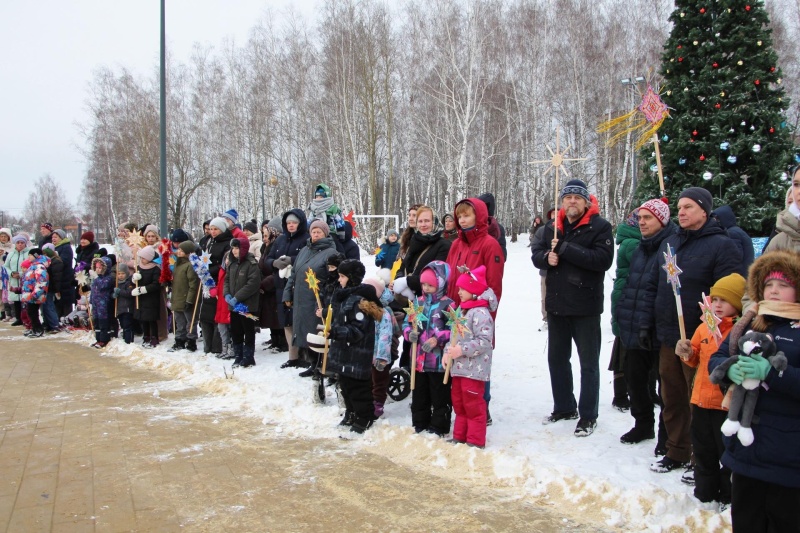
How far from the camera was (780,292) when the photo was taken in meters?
3.14

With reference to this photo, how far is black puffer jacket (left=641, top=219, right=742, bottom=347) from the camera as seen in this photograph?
4.40m

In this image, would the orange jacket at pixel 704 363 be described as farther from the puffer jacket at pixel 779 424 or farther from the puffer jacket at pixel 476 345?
the puffer jacket at pixel 476 345

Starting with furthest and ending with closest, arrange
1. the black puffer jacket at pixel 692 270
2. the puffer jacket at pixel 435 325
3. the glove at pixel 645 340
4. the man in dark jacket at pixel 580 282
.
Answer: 1. the puffer jacket at pixel 435 325
2. the man in dark jacket at pixel 580 282
3. the glove at pixel 645 340
4. the black puffer jacket at pixel 692 270

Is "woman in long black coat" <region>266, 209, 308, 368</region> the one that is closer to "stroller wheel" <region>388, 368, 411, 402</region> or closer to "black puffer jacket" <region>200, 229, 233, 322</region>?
"black puffer jacket" <region>200, 229, 233, 322</region>

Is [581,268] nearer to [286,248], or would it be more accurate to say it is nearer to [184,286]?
[286,248]

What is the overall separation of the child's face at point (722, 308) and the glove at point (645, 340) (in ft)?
2.80

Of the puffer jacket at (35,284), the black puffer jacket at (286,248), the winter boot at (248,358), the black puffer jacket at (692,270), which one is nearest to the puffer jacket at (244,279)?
the black puffer jacket at (286,248)

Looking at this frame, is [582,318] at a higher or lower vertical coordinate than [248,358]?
higher

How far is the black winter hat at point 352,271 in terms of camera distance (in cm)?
620

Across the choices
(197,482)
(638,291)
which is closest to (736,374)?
(638,291)

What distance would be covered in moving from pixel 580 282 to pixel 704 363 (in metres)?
1.55

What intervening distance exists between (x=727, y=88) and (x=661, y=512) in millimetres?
10718

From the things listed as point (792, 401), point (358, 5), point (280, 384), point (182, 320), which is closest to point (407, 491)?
point (792, 401)

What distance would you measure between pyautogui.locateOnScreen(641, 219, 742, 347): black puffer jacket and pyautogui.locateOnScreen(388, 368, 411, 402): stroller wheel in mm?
2877
